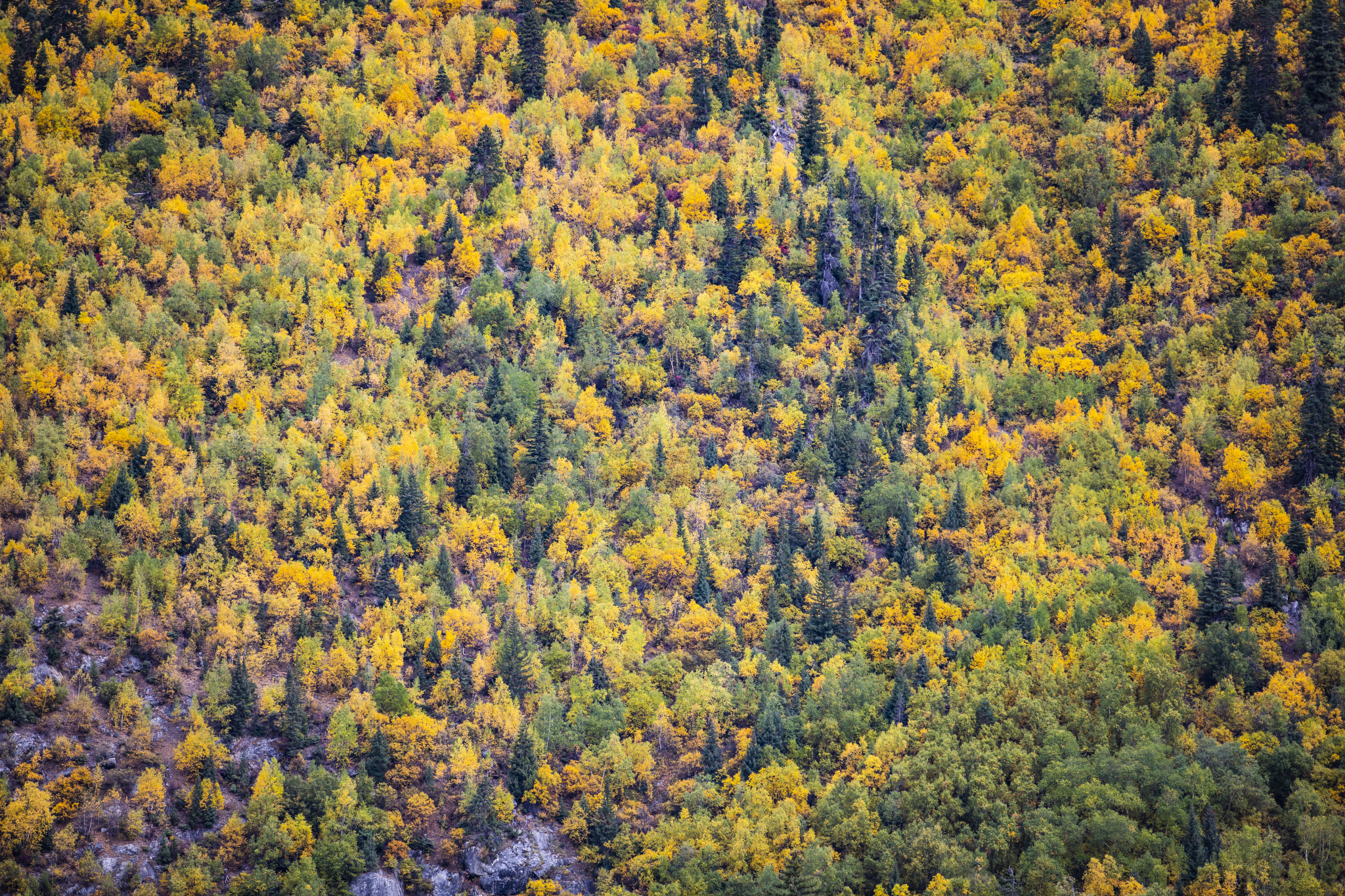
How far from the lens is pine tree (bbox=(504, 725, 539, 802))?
487ft

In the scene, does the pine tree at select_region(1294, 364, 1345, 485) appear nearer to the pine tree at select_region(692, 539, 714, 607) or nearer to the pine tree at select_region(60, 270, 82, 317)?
the pine tree at select_region(692, 539, 714, 607)

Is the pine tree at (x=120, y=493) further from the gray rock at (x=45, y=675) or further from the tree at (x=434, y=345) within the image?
the tree at (x=434, y=345)

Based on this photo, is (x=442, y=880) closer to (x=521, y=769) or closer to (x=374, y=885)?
(x=374, y=885)

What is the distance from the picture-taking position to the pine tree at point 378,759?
146 m

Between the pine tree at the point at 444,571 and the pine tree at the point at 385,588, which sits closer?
the pine tree at the point at 385,588

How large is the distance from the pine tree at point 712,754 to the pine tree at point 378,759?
31.1m

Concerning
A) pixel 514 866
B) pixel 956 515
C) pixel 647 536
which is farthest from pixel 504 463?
pixel 956 515

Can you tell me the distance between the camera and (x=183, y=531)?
155375 mm

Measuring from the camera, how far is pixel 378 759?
146 m

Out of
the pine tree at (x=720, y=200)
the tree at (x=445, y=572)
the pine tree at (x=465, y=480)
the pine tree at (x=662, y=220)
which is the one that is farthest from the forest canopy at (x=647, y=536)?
the pine tree at (x=662, y=220)

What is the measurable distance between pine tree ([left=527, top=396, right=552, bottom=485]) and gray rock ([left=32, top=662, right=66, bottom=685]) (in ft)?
176

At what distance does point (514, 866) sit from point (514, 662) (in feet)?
67.2

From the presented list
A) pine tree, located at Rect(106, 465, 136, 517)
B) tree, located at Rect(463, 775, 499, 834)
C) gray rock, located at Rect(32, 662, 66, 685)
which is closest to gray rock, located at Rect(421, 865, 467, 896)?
tree, located at Rect(463, 775, 499, 834)

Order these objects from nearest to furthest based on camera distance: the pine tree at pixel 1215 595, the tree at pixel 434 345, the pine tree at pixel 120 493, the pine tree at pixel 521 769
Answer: the pine tree at pixel 521 769 → the pine tree at pixel 120 493 → the pine tree at pixel 1215 595 → the tree at pixel 434 345
